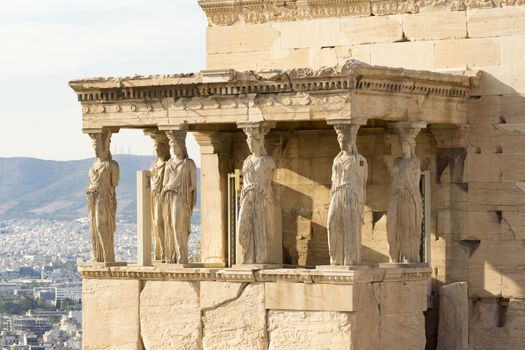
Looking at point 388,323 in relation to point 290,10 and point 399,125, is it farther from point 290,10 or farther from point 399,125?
point 290,10

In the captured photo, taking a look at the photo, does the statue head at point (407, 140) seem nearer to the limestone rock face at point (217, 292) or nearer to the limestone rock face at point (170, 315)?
the limestone rock face at point (217, 292)

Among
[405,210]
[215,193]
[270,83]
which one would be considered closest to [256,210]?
[270,83]

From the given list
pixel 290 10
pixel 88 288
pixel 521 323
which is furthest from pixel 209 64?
pixel 521 323

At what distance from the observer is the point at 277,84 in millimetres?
27688

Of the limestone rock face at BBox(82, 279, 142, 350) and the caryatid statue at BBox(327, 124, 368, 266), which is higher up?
the caryatid statue at BBox(327, 124, 368, 266)

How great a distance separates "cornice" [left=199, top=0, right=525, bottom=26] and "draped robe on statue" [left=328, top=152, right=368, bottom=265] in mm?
2639

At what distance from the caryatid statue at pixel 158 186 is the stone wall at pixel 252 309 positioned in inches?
18.6

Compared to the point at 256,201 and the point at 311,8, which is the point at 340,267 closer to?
the point at 256,201

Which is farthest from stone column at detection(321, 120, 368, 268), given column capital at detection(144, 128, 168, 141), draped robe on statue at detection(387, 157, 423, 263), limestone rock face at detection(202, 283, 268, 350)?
column capital at detection(144, 128, 168, 141)

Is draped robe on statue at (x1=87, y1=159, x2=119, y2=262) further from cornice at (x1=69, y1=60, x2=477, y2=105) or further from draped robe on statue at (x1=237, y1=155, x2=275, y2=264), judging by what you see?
draped robe on statue at (x1=237, y1=155, x2=275, y2=264)

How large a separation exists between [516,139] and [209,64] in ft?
13.7

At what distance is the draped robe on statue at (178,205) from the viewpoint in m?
28.5

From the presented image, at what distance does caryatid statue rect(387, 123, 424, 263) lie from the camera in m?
28.0

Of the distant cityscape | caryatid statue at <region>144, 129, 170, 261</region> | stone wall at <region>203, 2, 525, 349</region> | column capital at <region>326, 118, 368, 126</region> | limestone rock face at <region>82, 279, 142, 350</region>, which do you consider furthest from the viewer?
the distant cityscape
